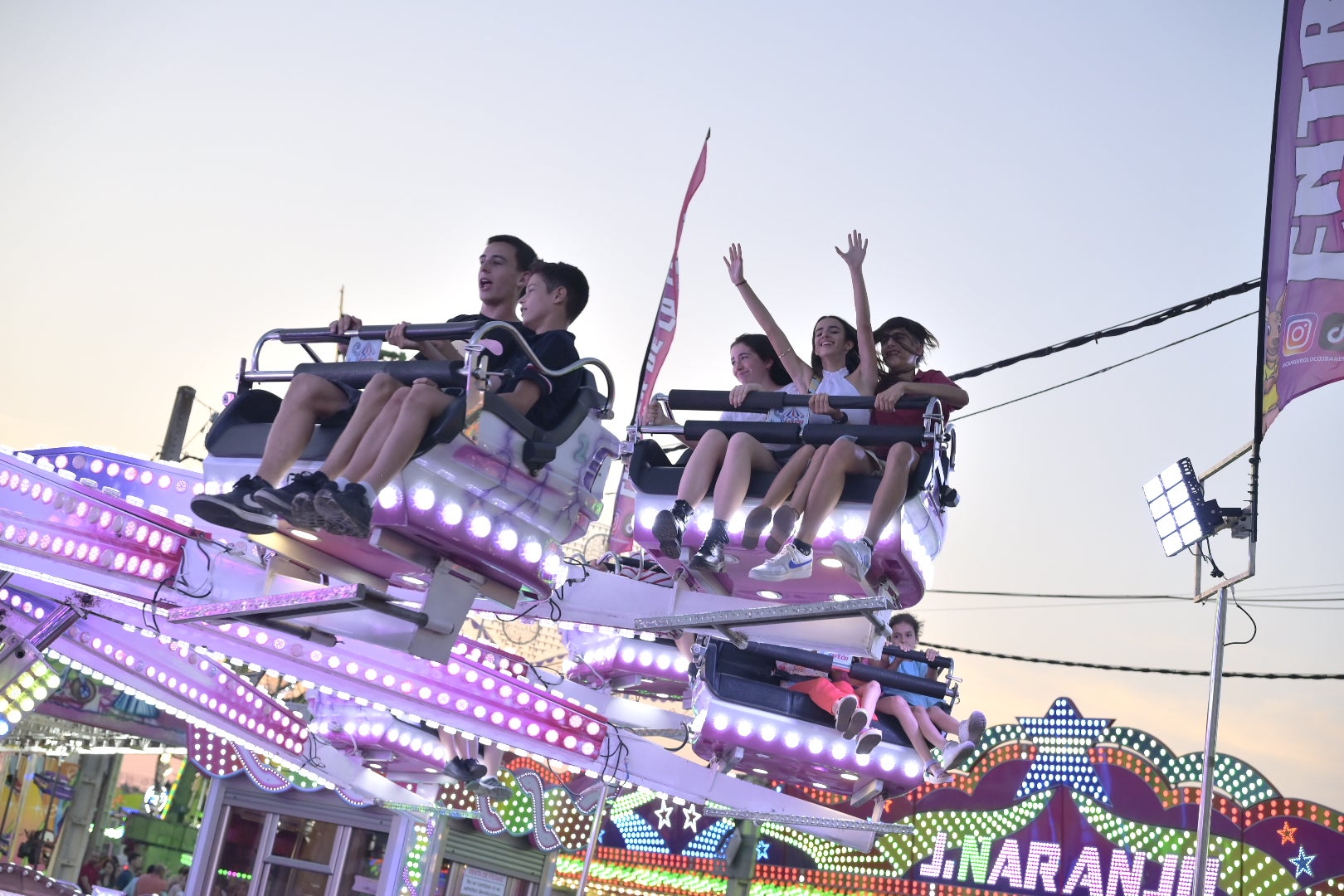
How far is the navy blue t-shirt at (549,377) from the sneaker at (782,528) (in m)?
0.95

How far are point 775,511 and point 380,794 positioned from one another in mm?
7071

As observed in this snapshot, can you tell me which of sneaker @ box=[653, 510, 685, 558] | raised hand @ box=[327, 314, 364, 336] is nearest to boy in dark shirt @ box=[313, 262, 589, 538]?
raised hand @ box=[327, 314, 364, 336]

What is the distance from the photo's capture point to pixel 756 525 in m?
5.21

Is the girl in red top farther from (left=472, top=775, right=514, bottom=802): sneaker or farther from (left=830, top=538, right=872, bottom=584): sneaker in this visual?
(left=472, top=775, right=514, bottom=802): sneaker

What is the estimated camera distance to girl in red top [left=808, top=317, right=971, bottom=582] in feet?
16.7

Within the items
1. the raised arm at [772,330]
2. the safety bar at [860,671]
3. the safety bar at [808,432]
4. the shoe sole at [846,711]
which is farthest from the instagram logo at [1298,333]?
the safety bar at [860,671]

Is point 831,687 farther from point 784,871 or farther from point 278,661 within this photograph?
point 784,871

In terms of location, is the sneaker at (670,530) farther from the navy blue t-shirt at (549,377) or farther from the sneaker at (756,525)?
the navy blue t-shirt at (549,377)

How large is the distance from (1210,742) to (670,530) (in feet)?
10.3

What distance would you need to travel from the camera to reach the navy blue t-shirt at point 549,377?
475 cm

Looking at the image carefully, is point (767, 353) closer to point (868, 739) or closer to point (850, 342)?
point (850, 342)

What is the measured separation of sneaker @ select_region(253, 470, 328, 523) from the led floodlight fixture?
15.8 ft

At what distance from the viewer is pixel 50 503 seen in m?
5.87

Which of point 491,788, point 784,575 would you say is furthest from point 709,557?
point 491,788
